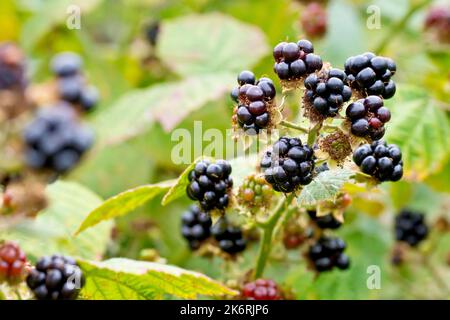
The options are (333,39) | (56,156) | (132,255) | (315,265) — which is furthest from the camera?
(333,39)

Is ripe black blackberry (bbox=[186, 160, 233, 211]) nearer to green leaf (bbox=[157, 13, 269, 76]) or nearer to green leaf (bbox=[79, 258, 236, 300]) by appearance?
green leaf (bbox=[79, 258, 236, 300])

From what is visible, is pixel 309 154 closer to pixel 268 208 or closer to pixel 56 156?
pixel 268 208

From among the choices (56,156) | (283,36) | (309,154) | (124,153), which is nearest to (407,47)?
(283,36)

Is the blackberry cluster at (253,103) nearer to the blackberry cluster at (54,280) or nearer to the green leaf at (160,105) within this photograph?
the blackberry cluster at (54,280)

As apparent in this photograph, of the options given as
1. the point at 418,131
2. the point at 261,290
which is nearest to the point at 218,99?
the point at 418,131

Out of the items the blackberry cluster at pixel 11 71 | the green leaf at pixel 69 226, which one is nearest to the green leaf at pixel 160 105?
the green leaf at pixel 69 226

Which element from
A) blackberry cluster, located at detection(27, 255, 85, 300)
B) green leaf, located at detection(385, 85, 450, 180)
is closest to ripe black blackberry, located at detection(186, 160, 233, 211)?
blackberry cluster, located at detection(27, 255, 85, 300)

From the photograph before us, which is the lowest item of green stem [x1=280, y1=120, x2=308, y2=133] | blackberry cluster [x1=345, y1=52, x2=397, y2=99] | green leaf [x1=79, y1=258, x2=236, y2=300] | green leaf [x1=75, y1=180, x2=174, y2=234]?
green leaf [x1=79, y1=258, x2=236, y2=300]
